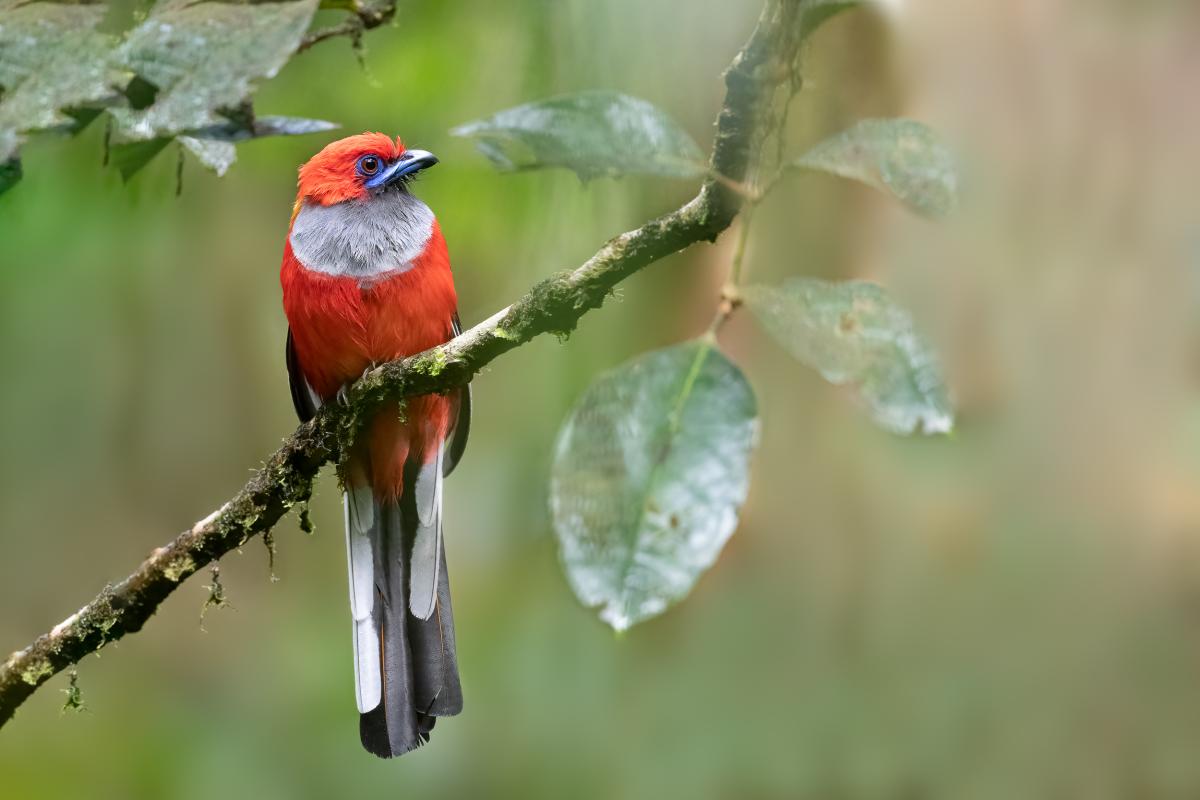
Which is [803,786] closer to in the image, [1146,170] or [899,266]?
[899,266]

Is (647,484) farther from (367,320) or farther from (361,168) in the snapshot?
(361,168)

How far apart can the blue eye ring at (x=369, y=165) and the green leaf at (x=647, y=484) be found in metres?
1.59

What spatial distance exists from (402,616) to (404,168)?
0.86 meters

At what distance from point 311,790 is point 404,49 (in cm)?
267

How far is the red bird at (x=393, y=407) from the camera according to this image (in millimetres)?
2105

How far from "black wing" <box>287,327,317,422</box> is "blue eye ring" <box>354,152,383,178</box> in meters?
0.35

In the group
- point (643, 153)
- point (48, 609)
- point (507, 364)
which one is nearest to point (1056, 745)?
point (507, 364)

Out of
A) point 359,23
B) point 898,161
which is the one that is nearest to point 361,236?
point 359,23

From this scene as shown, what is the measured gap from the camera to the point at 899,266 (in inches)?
87.0

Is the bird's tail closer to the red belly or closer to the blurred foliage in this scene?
the red belly

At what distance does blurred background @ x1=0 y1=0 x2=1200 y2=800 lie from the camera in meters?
1.95

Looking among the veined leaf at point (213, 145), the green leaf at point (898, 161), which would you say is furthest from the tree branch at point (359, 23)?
the green leaf at point (898, 161)

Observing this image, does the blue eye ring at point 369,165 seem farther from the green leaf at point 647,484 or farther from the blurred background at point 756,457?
the green leaf at point 647,484

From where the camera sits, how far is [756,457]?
281cm
